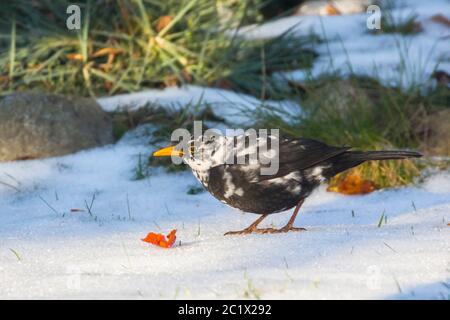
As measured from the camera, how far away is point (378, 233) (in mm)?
4078

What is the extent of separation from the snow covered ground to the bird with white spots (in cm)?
19

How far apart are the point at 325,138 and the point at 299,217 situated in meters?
0.84

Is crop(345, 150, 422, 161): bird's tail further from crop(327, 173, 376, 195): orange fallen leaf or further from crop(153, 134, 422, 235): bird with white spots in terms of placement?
crop(327, 173, 376, 195): orange fallen leaf

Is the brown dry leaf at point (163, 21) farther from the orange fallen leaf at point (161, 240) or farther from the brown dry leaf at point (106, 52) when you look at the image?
the orange fallen leaf at point (161, 240)

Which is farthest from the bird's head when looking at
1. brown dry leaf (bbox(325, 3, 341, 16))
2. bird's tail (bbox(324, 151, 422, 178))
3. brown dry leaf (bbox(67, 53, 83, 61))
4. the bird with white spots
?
brown dry leaf (bbox(325, 3, 341, 16))

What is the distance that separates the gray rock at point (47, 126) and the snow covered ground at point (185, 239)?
102 millimetres

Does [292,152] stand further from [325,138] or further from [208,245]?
[325,138]

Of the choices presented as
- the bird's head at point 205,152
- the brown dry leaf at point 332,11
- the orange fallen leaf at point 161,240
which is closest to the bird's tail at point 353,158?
the bird's head at point 205,152

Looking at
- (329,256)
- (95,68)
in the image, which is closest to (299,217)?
(329,256)

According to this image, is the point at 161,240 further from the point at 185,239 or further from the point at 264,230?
the point at 264,230

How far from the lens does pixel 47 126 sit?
20.2ft

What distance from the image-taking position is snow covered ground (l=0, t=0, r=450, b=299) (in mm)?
3211

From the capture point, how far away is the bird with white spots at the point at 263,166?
416 cm

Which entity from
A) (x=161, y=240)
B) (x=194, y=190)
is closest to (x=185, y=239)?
(x=161, y=240)
